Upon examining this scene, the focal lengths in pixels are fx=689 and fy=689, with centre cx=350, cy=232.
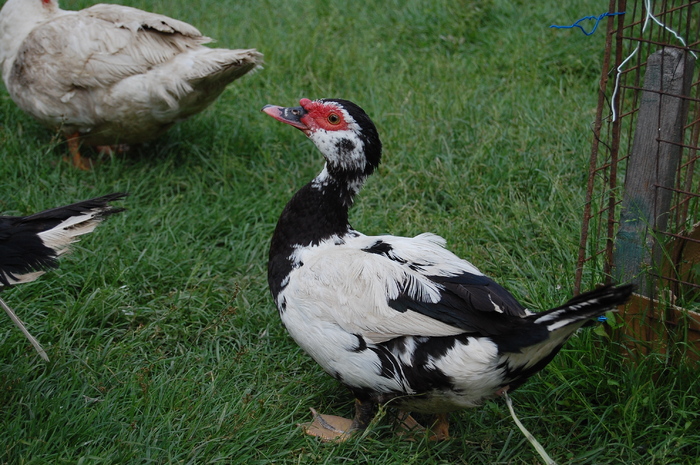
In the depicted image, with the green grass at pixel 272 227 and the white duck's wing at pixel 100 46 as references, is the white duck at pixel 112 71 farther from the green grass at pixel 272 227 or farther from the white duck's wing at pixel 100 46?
the green grass at pixel 272 227

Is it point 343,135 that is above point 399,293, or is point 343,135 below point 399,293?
above

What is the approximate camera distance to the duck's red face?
10.3ft

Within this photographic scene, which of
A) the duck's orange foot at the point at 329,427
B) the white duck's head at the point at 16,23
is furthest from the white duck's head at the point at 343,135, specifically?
the white duck's head at the point at 16,23

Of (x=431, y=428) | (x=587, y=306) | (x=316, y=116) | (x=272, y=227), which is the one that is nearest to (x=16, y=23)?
(x=272, y=227)

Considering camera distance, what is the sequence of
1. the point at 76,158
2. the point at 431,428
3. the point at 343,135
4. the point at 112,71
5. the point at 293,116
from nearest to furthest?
the point at 431,428 < the point at 343,135 < the point at 293,116 < the point at 112,71 < the point at 76,158

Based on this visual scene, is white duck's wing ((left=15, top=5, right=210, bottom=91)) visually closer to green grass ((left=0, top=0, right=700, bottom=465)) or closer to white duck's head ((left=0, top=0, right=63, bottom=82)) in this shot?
white duck's head ((left=0, top=0, right=63, bottom=82))

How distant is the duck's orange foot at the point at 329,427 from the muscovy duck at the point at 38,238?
1.24 meters

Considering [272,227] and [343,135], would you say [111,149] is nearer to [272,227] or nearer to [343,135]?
[272,227]

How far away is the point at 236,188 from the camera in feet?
15.5

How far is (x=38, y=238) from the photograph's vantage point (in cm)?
286

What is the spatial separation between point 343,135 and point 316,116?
173mm

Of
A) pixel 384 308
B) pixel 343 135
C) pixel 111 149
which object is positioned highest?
pixel 343 135

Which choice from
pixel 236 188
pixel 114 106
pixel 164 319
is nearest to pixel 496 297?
pixel 164 319

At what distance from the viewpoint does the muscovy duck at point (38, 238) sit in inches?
110
